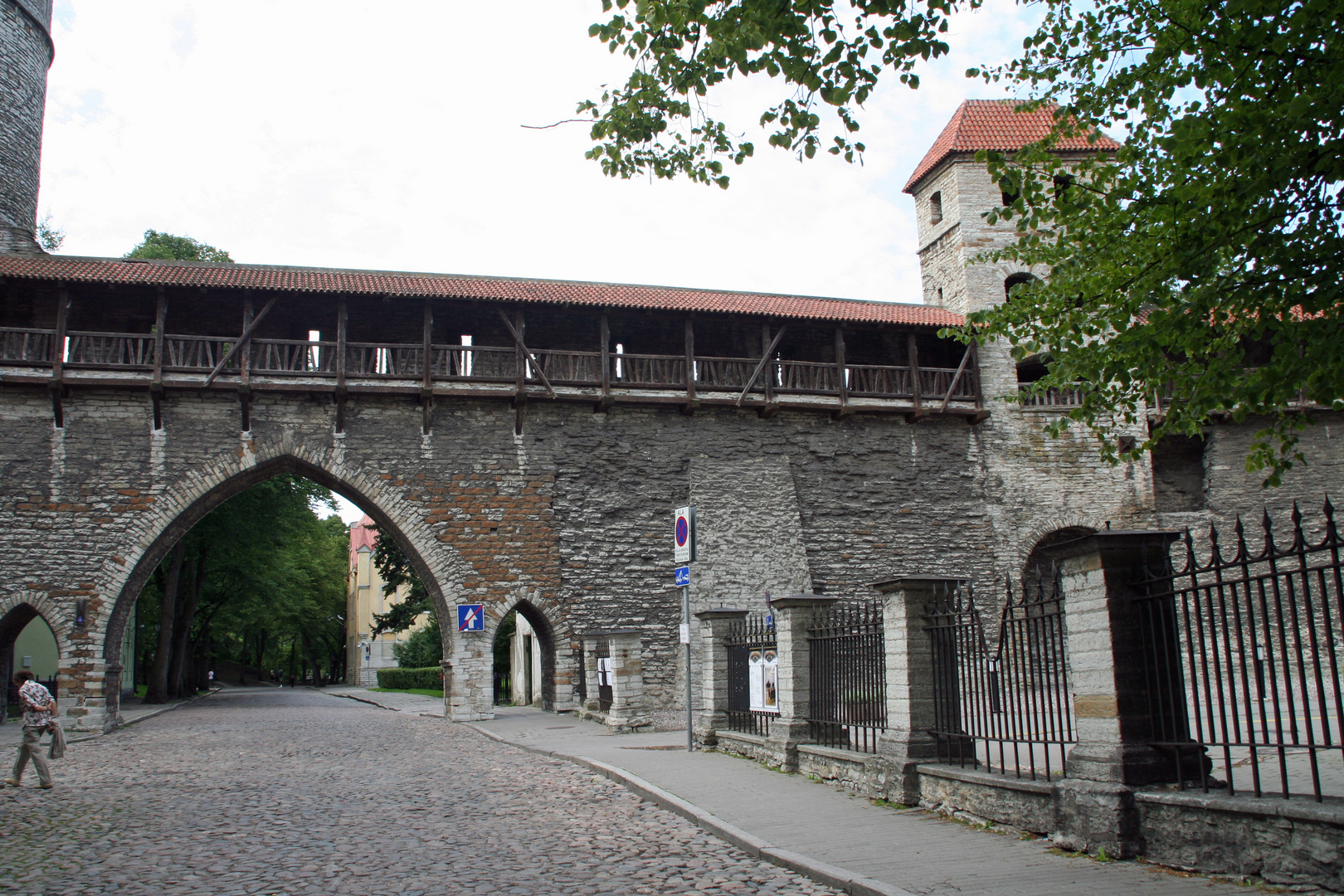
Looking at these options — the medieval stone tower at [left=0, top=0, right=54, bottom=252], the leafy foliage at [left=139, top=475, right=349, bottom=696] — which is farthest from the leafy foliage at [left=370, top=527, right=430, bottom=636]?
the medieval stone tower at [left=0, top=0, right=54, bottom=252]

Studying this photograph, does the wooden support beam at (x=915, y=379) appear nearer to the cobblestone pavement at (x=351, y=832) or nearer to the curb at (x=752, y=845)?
the cobblestone pavement at (x=351, y=832)

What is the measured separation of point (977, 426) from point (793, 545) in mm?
5276

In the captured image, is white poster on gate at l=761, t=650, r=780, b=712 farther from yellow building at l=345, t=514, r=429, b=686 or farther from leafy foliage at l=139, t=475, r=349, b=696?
yellow building at l=345, t=514, r=429, b=686

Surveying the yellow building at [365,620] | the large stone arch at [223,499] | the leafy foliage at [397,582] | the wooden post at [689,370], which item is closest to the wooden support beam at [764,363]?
the wooden post at [689,370]

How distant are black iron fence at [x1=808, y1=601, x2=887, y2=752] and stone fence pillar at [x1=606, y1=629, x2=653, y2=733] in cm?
600

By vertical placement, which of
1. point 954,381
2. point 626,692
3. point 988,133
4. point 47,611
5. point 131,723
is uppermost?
point 988,133

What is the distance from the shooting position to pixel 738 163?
8.85 m

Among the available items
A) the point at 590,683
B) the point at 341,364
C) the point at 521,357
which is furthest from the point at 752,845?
the point at 341,364

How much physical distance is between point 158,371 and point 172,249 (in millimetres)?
15126

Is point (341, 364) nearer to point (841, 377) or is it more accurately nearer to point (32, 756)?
point (841, 377)

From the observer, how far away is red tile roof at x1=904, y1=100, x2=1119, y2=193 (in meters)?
24.3

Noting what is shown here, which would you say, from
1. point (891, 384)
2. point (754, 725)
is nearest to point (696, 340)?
point (891, 384)

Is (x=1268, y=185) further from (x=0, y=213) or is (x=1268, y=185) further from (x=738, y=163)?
(x=0, y=213)

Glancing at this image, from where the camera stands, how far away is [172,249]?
31.3 m
